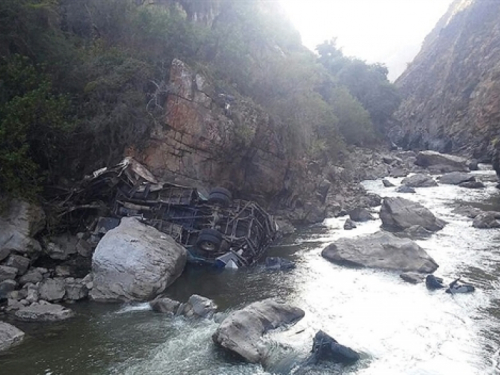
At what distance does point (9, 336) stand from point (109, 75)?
14.6 m

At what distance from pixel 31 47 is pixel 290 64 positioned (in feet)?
62.6

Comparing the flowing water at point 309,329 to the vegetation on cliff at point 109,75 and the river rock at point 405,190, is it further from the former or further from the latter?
the river rock at point 405,190

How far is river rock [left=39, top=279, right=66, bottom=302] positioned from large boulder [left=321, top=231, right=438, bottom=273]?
35.4 ft

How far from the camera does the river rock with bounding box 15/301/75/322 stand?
13188 mm

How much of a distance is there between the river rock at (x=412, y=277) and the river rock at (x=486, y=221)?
874 cm

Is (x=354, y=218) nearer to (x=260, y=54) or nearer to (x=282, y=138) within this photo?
(x=282, y=138)

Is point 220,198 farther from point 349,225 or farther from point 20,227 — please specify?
point 20,227

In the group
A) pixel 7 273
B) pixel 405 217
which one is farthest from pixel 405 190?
pixel 7 273

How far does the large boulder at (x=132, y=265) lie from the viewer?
49.0 feet

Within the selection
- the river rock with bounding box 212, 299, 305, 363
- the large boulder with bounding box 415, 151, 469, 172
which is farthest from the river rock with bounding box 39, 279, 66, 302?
the large boulder with bounding box 415, 151, 469, 172

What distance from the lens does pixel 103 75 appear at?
74.3 ft

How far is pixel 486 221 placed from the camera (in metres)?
23.6

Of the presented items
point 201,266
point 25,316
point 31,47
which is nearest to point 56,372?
point 25,316

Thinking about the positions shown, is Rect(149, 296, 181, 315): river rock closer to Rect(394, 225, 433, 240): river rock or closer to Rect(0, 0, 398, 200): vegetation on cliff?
Rect(0, 0, 398, 200): vegetation on cliff
